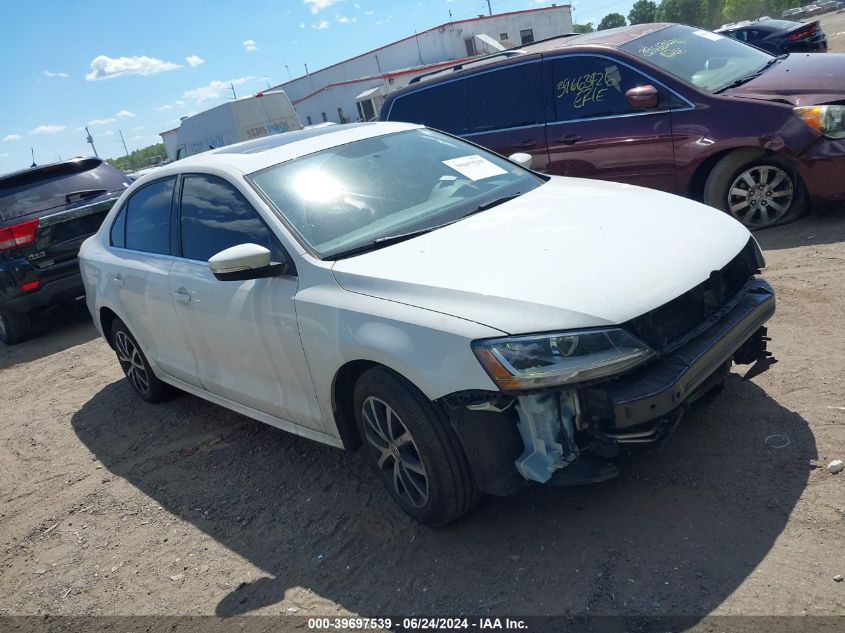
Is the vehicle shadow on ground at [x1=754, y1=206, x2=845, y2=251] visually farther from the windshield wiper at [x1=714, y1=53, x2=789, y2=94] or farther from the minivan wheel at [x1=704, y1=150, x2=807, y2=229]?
the windshield wiper at [x1=714, y1=53, x2=789, y2=94]

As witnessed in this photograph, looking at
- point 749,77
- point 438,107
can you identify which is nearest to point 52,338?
point 438,107

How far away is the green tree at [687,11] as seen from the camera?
88.0 metres

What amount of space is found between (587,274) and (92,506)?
327 cm

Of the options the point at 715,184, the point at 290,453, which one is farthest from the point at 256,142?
the point at 715,184

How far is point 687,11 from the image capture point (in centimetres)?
8881

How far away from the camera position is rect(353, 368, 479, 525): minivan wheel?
9.50ft

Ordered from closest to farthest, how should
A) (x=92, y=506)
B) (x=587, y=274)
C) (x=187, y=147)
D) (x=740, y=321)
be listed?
1. (x=587, y=274)
2. (x=740, y=321)
3. (x=92, y=506)
4. (x=187, y=147)

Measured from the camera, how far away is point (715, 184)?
6195mm

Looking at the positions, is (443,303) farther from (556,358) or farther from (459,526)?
(459,526)

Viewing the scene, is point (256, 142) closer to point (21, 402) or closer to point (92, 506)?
point (92, 506)

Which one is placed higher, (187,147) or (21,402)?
(187,147)

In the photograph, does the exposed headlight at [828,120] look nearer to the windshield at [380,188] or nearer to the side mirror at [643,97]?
the side mirror at [643,97]

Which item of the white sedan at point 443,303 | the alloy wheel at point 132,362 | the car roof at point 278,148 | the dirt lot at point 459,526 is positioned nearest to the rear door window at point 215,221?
the white sedan at point 443,303

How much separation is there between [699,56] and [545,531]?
5.32 m
